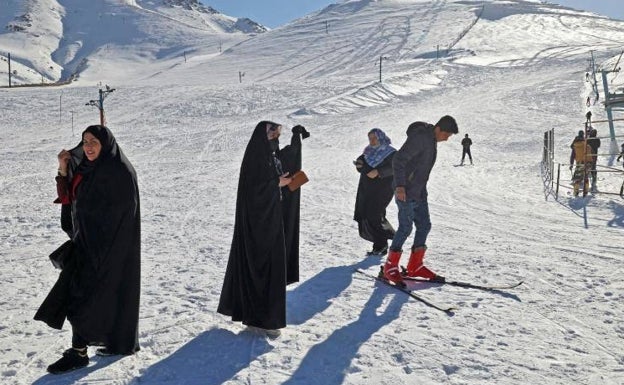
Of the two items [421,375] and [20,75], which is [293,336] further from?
[20,75]

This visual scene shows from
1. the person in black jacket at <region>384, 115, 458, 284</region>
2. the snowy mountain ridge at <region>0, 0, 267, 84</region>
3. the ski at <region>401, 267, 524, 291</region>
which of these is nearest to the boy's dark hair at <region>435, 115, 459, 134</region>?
the person in black jacket at <region>384, 115, 458, 284</region>

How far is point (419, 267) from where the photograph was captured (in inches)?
247

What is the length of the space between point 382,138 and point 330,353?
12.3 feet

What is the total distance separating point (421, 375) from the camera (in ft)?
13.0

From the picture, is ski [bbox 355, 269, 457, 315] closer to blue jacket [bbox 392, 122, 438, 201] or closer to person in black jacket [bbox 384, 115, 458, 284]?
person in black jacket [bbox 384, 115, 458, 284]

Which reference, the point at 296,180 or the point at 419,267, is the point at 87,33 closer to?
the point at 419,267

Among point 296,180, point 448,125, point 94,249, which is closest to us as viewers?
point 94,249

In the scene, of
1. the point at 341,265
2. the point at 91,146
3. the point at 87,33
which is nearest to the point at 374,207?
the point at 341,265

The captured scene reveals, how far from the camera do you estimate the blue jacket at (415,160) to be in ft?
18.9

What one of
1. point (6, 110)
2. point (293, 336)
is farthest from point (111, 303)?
point (6, 110)

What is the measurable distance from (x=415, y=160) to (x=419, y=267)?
48.6 inches

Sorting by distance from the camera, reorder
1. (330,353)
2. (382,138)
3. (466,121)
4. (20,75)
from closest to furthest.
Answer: (330,353), (382,138), (466,121), (20,75)

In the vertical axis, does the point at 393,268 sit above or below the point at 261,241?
below

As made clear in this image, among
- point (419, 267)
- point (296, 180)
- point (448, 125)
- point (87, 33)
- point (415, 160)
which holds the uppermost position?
point (87, 33)
